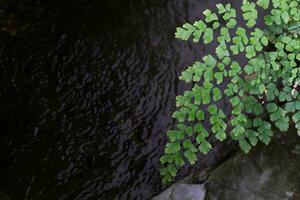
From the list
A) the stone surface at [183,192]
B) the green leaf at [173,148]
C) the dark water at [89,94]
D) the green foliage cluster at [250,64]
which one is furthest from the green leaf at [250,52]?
the dark water at [89,94]

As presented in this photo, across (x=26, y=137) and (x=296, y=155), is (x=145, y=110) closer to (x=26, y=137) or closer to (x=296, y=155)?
(x=26, y=137)

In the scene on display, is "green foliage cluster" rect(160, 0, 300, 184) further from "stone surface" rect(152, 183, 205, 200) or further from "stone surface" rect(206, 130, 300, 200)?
"stone surface" rect(152, 183, 205, 200)

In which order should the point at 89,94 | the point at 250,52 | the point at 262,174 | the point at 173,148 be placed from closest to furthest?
the point at 250,52
the point at 173,148
the point at 262,174
the point at 89,94

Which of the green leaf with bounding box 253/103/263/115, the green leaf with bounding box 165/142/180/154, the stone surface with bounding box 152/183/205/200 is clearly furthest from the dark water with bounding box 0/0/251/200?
the green leaf with bounding box 253/103/263/115

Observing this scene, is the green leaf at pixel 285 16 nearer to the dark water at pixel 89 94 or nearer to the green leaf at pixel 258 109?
the green leaf at pixel 258 109

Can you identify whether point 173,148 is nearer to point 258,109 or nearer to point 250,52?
point 258,109

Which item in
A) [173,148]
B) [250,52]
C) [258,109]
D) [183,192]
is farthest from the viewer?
[183,192]

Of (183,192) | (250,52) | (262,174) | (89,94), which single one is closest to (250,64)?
(250,52)

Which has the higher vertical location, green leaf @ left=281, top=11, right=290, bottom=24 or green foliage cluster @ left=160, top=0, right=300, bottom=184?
green leaf @ left=281, top=11, right=290, bottom=24
